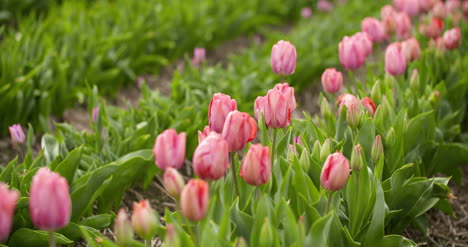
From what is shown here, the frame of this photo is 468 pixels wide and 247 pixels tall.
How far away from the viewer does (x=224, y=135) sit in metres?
1.47

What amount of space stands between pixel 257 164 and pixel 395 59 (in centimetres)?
128

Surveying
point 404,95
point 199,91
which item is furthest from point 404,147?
point 199,91

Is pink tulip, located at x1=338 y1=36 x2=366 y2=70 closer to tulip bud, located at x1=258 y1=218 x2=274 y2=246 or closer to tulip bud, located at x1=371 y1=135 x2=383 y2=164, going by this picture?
tulip bud, located at x1=371 y1=135 x2=383 y2=164

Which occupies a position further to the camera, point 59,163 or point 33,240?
point 59,163

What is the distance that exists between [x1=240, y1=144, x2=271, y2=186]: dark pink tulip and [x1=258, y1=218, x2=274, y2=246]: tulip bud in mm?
112

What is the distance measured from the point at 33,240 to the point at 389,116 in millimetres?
1448

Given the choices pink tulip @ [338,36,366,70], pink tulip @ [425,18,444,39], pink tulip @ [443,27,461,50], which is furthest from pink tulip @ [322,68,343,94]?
pink tulip @ [425,18,444,39]

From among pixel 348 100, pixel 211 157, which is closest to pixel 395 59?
pixel 348 100

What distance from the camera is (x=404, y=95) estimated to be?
264cm

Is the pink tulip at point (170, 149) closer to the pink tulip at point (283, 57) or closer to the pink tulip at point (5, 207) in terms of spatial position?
the pink tulip at point (5, 207)

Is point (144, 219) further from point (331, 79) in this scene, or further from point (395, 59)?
point (395, 59)

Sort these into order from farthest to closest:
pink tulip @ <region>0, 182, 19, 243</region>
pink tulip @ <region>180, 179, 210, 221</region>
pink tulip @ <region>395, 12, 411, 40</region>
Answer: pink tulip @ <region>395, 12, 411, 40</region>, pink tulip @ <region>180, 179, 210, 221</region>, pink tulip @ <region>0, 182, 19, 243</region>

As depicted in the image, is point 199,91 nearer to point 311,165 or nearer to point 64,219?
point 311,165

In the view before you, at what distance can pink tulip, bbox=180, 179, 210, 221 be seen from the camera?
124 centimetres
